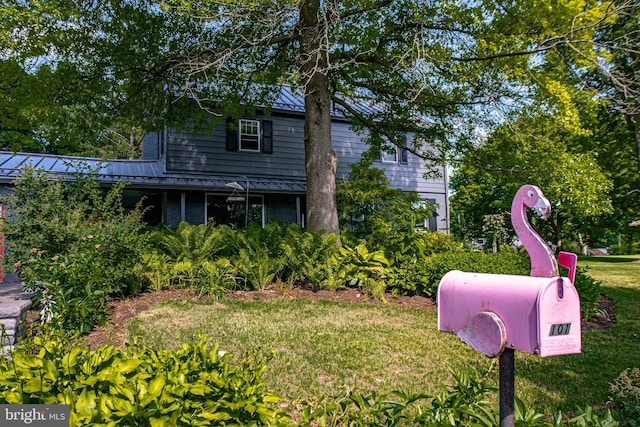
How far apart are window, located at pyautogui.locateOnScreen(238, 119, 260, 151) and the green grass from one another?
9.08 m

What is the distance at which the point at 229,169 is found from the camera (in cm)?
1447

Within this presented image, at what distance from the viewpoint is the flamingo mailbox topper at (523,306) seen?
1.51m

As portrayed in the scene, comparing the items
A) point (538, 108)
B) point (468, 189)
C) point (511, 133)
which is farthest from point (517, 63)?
point (468, 189)

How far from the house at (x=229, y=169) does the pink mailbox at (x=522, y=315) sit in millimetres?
10940

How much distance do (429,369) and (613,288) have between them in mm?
9567

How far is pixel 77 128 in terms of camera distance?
33.3 ft

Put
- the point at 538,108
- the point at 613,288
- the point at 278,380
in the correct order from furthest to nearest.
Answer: the point at 613,288 → the point at 538,108 → the point at 278,380

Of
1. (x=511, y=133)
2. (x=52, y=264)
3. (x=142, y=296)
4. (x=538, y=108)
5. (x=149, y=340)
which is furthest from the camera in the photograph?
(x=511, y=133)

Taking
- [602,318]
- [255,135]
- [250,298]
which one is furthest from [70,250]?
[255,135]

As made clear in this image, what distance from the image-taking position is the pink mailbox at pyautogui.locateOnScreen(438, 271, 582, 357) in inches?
59.4

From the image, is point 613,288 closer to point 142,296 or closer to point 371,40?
point 371,40

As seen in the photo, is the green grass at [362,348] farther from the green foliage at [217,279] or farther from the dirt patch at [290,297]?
the green foliage at [217,279]

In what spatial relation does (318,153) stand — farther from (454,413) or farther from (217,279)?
(454,413)

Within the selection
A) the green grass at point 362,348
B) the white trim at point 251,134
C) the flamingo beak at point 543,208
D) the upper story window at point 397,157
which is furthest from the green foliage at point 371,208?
the flamingo beak at point 543,208
